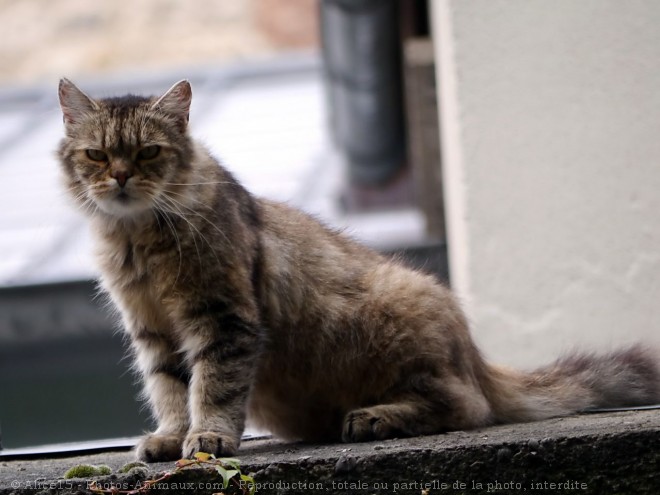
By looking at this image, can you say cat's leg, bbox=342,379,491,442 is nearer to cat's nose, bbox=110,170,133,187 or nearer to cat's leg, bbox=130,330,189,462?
cat's leg, bbox=130,330,189,462

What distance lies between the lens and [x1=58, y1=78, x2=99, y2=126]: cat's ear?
3.89 meters

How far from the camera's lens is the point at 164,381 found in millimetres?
3939

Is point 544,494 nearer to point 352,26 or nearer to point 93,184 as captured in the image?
point 93,184

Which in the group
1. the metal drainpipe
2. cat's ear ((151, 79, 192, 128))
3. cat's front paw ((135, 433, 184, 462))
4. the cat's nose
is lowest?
cat's front paw ((135, 433, 184, 462))

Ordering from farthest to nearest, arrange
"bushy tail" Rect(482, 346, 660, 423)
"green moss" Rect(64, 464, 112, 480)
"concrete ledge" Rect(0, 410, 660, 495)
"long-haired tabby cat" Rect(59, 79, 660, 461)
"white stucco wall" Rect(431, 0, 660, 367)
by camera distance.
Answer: "white stucco wall" Rect(431, 0, 660, 367)
"bushy tail" Rect(482, 346, 660, 423)
"long-haired tabby cat" Rect(59, 79, 660, 461)
"green moss" Rect(64, 464, 112, 480)
"concrete ledge" Rect(0, 410, 660, 495)

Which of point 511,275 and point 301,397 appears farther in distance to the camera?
point 511,275

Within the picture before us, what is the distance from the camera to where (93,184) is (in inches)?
148

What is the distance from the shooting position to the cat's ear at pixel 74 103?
3.89m

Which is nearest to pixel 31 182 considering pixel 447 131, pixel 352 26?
pixel 352 26

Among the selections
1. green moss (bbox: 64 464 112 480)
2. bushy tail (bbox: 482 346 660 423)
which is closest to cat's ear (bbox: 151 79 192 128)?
green moss (bbox: 64 464 112 480)

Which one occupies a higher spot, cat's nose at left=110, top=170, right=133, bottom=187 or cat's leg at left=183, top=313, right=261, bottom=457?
cat's nose at left=110, top=170, right=133, bottom=187

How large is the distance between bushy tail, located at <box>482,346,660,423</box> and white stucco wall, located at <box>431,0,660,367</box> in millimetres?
937

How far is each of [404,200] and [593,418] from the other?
231 inches

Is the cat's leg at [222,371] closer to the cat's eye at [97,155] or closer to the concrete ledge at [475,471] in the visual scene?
the concrete ledge at [475,471]
